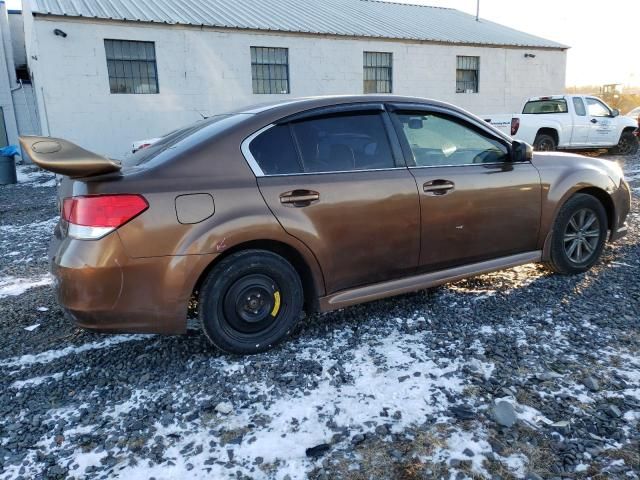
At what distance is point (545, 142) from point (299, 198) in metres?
12.6

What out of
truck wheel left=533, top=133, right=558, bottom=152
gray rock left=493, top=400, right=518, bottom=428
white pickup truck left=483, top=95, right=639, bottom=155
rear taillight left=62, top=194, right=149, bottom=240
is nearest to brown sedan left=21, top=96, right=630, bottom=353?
rear taillight left=62, top=194, right=149, bottom=240

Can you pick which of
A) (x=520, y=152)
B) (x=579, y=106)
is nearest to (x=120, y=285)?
(x=520, y=152)

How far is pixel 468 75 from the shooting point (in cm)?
2152

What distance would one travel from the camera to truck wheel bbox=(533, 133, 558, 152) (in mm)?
13617

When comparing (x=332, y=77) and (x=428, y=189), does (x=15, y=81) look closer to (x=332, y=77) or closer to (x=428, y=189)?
(x=332, y=77)

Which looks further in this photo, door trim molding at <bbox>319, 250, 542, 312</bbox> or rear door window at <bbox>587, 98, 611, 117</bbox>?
rear door window at <bbox>587, 98, 611, 117</bbox>

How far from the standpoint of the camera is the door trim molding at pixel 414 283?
3.41 meters

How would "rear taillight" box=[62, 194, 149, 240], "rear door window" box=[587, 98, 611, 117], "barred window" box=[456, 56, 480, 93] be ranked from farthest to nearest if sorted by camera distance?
1. "barred window" box=[456, 56, 480, 93]
2. "rear door window" box=[587, 98, 611, 117]
3. "rear taillight" box=[62, 194, 149, 240]

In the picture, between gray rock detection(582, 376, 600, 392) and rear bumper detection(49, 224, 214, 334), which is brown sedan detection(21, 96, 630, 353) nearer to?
rear bumper detection(49, 224, 214, 334)

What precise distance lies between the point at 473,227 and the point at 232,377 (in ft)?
6.84

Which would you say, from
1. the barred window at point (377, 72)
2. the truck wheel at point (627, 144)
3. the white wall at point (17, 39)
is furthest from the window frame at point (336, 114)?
the white wall at point (17, 39)

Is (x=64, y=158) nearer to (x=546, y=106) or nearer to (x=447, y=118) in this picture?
(x=447, y=118)

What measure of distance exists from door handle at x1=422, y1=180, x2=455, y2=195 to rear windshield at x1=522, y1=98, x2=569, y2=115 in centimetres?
1195

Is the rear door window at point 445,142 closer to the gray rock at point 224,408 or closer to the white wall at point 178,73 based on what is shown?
the gray rock at point 224,408
